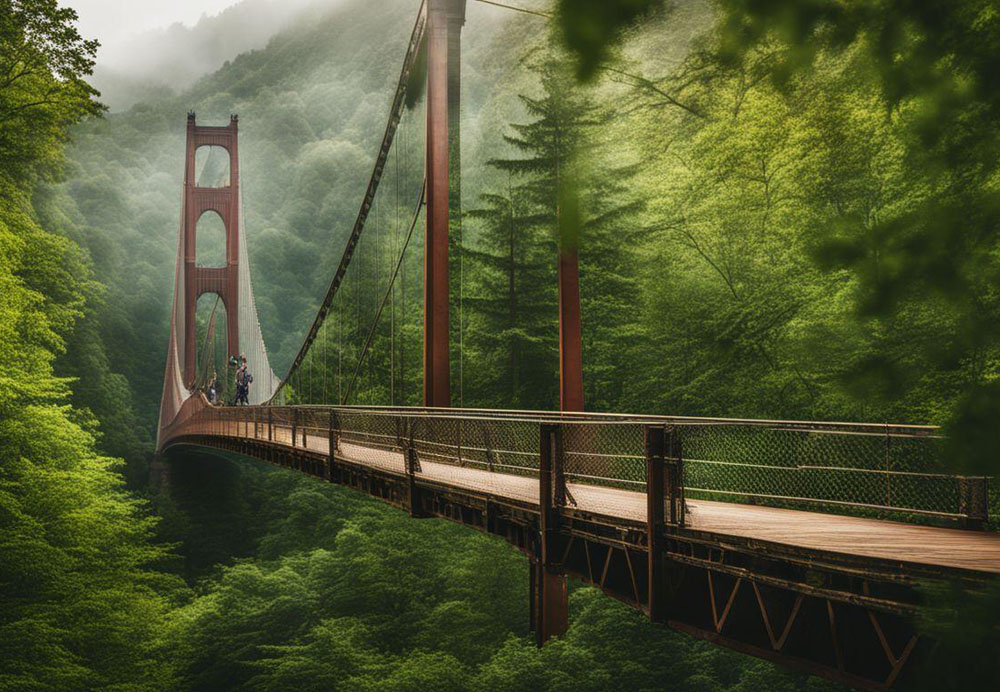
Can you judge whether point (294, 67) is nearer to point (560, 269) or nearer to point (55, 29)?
point (55, 29)

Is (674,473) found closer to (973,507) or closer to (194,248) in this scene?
(973,507)

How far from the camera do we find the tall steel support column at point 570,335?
1002 cm

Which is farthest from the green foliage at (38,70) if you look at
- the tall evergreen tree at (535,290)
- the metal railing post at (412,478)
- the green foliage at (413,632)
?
the metal railing post at (412,478)

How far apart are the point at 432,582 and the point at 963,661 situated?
1829 cm

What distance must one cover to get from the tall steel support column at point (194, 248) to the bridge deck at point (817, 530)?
111ft

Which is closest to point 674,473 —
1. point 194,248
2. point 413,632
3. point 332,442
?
point 332,442

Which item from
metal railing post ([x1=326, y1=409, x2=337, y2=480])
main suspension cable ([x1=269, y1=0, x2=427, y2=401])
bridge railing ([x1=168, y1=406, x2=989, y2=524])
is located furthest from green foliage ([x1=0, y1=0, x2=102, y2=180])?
metal railing post ([x1=326, y1=409, x2=337, y2=480])

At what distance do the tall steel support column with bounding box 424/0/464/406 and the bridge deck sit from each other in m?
4.53

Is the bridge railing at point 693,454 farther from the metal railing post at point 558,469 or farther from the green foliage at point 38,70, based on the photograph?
the green foliage at point 38,70

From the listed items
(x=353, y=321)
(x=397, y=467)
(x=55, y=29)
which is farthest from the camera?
(x=353, y=321)

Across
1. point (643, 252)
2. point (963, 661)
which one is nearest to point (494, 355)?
point (643, 252)

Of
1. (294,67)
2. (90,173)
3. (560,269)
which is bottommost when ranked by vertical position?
(560,269)

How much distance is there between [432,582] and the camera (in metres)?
18.4

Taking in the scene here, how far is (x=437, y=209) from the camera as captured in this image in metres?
12.4
